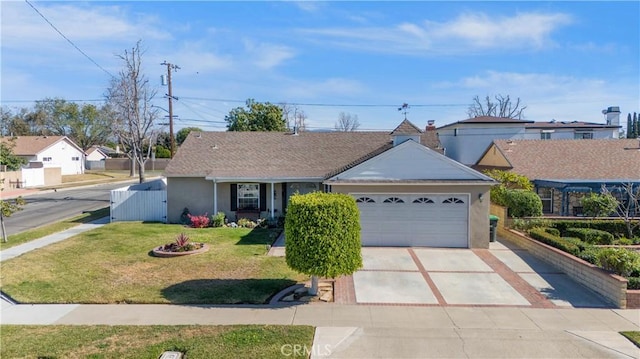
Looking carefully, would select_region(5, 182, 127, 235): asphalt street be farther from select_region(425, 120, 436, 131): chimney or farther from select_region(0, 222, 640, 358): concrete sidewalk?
select_region(425, 120, 436, 131): chimney

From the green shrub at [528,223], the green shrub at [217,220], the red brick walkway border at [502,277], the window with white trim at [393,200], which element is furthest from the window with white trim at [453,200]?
the green shrub at [217,220]

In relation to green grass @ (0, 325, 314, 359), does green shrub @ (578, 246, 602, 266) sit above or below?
above

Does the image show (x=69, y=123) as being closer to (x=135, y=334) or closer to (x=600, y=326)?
(x=135, y=334)

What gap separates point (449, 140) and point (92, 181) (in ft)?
130

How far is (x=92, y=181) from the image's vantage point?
151 feet

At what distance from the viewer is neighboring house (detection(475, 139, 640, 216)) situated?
67.9 feet

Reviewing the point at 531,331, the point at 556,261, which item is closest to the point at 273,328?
the point at 531,331

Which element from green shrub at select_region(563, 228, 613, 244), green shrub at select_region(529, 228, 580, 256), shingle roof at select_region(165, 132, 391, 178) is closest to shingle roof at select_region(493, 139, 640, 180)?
green shrub at select_region(563, 228, 613, 244)

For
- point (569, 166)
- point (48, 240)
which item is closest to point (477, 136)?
point (569, 166)

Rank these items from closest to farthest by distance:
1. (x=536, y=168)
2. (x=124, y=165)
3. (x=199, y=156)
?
(x=199, y=156), (x=536, y=168), (x=124, y=165)

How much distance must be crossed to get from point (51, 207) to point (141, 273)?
19711 millimetres

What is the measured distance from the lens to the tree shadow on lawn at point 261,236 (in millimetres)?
16094

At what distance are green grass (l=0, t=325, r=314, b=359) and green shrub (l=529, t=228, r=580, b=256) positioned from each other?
9445 mm

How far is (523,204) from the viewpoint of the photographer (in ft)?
58.6
